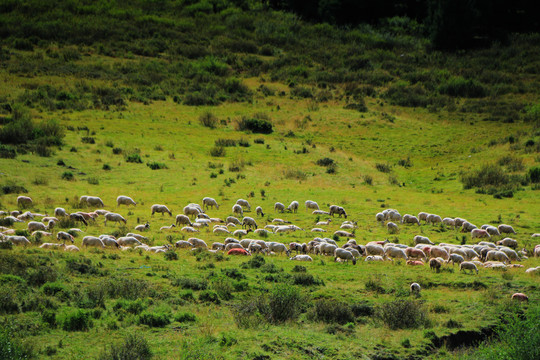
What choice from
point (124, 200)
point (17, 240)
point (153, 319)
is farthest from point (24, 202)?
point (153, 319)

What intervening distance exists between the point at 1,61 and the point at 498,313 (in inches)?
2375

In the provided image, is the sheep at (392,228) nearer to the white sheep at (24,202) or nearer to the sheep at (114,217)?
the sheep at (114,217)

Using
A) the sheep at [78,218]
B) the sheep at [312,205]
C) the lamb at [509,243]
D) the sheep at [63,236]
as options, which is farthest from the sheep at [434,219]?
the sheep at [63,236]

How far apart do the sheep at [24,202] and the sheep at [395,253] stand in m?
16.6

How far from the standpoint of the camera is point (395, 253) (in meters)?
20.0

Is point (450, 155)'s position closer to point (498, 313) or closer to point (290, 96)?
point (290, 96)

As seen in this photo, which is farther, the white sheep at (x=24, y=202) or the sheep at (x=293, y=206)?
the sheep at (x=293, y=206)

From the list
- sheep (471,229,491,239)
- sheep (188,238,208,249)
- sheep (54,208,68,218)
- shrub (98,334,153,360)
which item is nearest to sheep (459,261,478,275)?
sheep (471,229,491,239)

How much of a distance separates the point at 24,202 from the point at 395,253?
56.4 ft

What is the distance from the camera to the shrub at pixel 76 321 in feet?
38.9

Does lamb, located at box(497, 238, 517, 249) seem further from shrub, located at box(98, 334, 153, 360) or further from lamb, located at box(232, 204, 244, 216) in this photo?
shrub, located at box(98, 334, 153, 360)

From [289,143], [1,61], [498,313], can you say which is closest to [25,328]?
[498,313]

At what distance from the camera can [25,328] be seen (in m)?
11.5

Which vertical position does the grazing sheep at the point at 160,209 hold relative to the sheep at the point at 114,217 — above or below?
below
